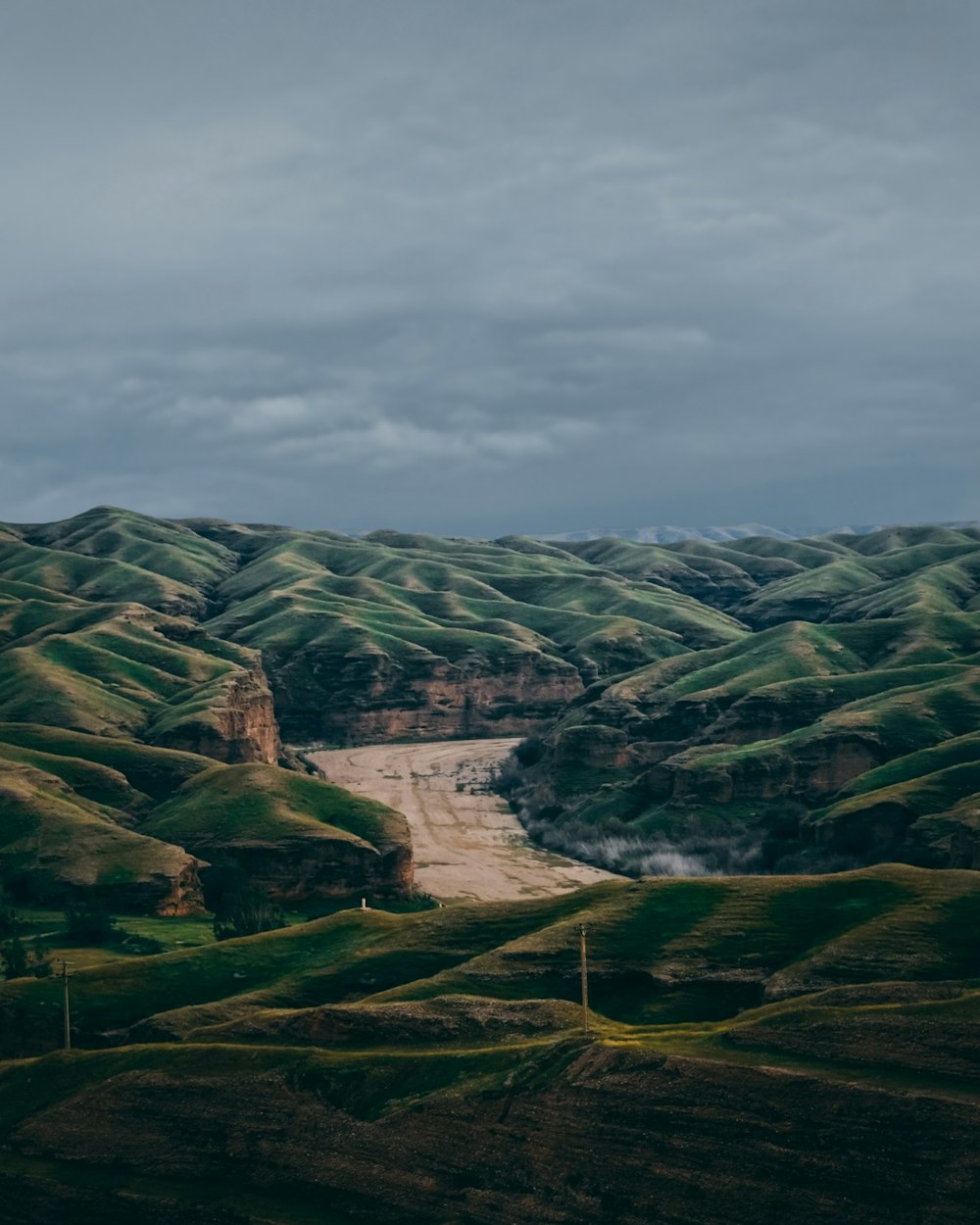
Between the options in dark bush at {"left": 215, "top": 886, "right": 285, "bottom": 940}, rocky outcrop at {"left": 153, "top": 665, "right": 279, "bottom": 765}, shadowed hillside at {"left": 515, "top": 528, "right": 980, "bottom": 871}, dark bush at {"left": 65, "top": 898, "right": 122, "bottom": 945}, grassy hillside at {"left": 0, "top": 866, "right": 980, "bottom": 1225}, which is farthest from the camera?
rocky outcrop at {"left": 153, "top": 665, "right": 279, "bottom": 765}

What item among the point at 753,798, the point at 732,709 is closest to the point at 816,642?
the point at 732,709

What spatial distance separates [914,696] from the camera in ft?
493

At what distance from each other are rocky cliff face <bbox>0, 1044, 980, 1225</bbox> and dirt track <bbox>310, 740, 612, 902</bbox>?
53349mm

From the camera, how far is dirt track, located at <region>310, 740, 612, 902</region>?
124 m

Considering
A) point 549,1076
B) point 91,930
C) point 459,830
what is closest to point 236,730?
point 459,830

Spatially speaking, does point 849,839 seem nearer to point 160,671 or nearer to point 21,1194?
point 21,1194

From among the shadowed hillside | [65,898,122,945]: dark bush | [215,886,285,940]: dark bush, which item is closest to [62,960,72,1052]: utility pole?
[215,886,285,940]: dark bush

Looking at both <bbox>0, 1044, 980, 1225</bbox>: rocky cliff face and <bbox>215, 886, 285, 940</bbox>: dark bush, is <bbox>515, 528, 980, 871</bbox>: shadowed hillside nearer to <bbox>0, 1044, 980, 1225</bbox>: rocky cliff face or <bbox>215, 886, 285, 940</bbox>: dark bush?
<bbox>215, 886, 285, 940</bbox>: dark bush

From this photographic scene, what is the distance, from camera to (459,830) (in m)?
151

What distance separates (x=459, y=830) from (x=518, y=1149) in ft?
323

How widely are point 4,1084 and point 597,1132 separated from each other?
28.3m

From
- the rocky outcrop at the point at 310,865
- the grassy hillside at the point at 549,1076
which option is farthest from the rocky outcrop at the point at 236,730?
the grassy hillside at the point at 549,1076

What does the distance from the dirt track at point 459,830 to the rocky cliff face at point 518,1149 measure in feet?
175

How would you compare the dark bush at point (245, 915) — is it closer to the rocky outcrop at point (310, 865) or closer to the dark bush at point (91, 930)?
the dark bush at point (91, 930)
